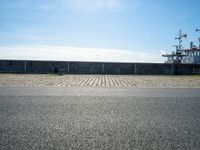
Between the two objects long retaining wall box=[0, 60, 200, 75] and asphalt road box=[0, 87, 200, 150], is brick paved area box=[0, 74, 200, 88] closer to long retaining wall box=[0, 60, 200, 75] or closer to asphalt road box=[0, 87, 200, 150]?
asphalt road box=[0, 87, 200, 150]

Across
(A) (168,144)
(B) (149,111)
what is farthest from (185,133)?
(B) (149,111)

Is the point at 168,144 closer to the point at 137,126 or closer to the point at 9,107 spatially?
the point at 137,126

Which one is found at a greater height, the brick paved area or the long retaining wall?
the long retaining wall

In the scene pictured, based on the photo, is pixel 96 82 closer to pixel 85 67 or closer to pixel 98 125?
pixel 98 125

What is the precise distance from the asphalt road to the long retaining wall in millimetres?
23027

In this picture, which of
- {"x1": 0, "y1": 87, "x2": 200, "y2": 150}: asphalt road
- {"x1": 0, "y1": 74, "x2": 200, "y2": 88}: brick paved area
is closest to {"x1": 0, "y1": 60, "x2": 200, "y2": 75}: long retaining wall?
{"x1": 0, "y1": 74, "x2": 200, "y2": 88}: brick paved area

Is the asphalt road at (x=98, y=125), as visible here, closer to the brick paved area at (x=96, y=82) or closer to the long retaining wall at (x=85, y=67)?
the brick paved area at (x=96, y=82)

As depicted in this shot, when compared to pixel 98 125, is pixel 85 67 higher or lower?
higher

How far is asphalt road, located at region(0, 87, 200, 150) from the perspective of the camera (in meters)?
4.67

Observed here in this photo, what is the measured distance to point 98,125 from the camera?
588cm

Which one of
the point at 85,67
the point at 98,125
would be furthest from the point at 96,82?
the point at 85,67

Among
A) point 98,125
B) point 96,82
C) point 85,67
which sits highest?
point 85,67

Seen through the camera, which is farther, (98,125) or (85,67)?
(85,67)

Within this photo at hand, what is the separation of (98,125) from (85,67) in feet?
85.6
